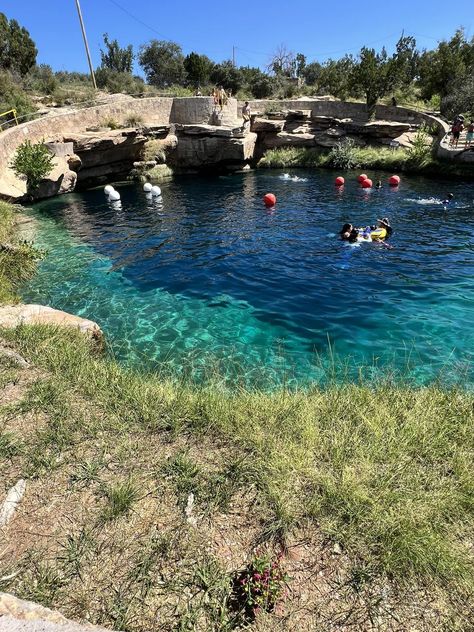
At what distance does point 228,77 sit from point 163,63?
65.3 feet

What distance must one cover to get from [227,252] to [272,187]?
38.4 ft

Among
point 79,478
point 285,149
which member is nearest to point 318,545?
point 79,478

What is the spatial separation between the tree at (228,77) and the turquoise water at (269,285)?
113 feet

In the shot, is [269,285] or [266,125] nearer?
[269,285]

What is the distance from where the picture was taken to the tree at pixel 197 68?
139 ft

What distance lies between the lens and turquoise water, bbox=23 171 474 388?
7.31 metres

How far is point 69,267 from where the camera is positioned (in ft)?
39.1

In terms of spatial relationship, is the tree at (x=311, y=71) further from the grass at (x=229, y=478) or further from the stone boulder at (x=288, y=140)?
the grass at (x=229, y=478)

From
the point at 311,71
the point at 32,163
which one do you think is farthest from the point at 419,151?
the point at 311,71

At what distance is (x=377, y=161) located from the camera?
27141 millimetres

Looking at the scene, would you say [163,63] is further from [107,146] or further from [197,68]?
[107,146]

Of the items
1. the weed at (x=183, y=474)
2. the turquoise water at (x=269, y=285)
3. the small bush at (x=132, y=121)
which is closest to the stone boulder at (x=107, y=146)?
the small bush at (x=132, y=121)

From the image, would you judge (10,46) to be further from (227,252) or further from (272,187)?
(227,252)

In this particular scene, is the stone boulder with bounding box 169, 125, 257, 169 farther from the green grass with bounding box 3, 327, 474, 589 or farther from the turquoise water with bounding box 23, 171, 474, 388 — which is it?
the green grass with bounding box 3, 327, 474, 589
